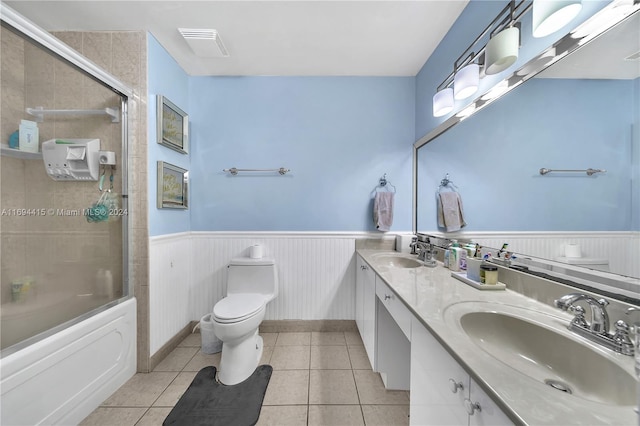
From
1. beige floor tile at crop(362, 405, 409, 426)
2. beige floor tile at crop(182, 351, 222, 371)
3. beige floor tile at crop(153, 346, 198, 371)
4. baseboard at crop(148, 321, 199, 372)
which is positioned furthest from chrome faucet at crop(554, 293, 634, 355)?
baseboard at crop(148, 321, 199, 372)

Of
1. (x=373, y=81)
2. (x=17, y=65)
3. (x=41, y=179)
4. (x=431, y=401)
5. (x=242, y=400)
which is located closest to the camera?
(x=431, y=401)

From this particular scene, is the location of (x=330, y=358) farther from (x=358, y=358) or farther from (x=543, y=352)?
(x=543, y=352)

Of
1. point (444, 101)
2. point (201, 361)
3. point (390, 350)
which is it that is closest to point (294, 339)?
point (201, 361)

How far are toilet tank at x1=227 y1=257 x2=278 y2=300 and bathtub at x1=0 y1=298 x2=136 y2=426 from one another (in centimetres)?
69

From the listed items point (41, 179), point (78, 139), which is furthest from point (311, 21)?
point (41, 179)

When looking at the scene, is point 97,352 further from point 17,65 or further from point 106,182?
point 17,65

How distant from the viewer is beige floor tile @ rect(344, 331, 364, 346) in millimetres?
2037

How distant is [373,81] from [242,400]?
9.02 ft

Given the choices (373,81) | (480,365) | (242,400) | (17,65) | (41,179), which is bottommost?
(242,400)

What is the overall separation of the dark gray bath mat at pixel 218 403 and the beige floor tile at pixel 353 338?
0.76 metres

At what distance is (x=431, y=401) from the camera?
76 cm

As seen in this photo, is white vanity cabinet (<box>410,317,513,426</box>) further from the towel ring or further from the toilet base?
the towel ring

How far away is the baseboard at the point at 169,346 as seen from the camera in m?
1.71

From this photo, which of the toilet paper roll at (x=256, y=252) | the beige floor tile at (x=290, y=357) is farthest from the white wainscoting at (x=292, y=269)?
the beige floor tile at (x=290, y=357)
